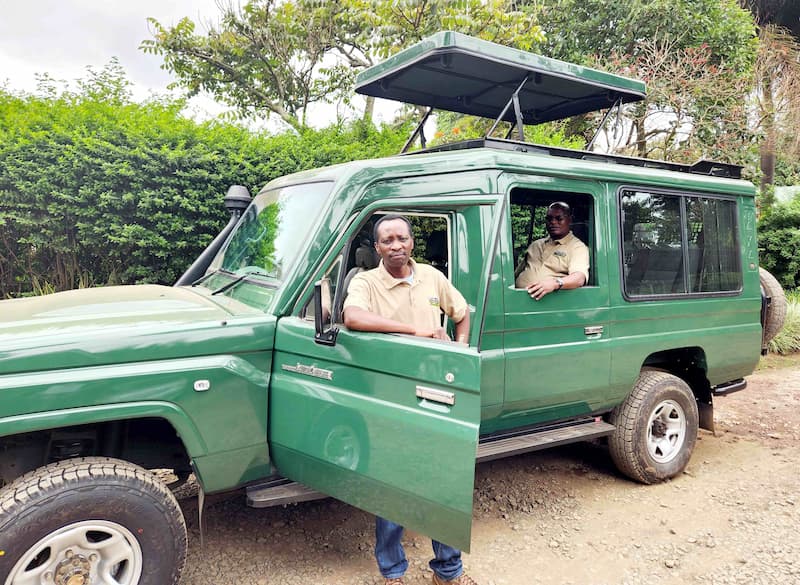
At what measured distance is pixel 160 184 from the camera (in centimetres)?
601

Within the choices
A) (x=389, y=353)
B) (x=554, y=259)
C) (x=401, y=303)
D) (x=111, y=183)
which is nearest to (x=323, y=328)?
(x=389, y=353)

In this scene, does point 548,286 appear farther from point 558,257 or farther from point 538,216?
point 538,216

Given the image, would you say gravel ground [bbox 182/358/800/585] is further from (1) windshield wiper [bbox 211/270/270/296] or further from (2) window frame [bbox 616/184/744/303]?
(2) window frame [bbox 616/184/744/303]

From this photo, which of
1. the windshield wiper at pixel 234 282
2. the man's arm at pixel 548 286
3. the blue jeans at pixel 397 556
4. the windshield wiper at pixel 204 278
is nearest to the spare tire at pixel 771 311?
the man's arm at pixel 548 286

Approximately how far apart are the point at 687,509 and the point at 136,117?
6.38 m

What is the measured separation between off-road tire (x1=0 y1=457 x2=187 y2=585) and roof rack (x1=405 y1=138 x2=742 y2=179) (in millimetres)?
2472

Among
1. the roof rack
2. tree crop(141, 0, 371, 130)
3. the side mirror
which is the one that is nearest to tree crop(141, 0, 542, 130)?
tree crop(141, 0, 371, 130)

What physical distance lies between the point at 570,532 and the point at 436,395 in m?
1.86

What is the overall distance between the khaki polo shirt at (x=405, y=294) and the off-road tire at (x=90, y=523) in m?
1.33

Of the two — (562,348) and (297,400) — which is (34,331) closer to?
(297,400)

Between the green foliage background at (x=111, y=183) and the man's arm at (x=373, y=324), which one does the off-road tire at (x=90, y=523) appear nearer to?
the man's arm at (x=373, y=324)

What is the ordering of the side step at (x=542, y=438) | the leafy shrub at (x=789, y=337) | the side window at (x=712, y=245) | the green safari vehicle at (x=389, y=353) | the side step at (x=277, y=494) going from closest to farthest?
the green safari vehicle at (x=389, y=353)
the side step at (x=277, y=494)
the side step at (x=542, y=438)
the side window at (x=712, y=245)
the leafy shrub at (x=789, y=337)

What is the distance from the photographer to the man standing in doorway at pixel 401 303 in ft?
9.23

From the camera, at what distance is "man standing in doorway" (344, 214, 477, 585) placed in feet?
9.23
